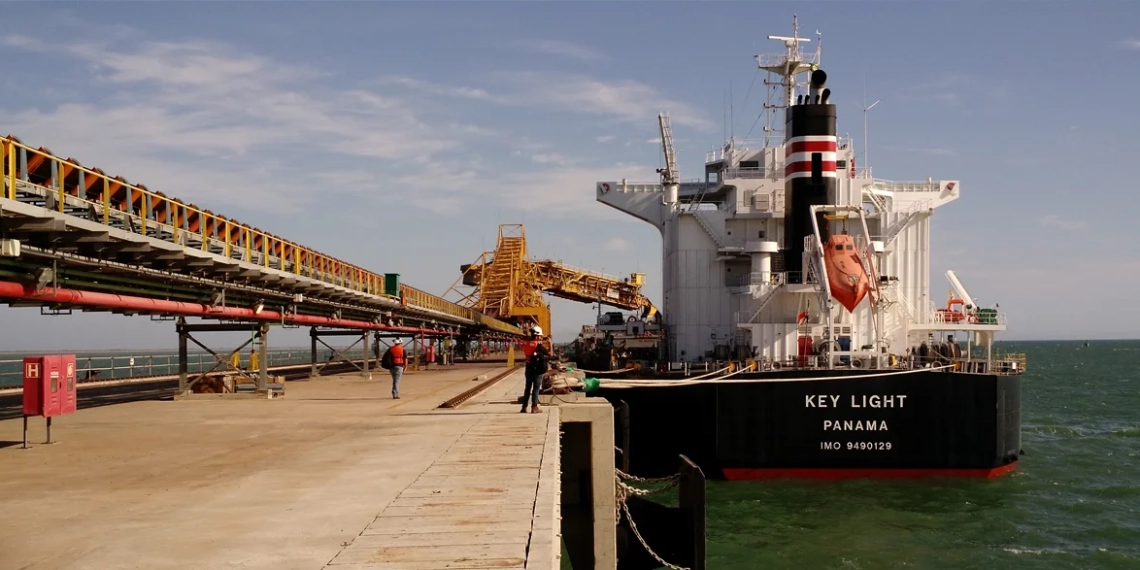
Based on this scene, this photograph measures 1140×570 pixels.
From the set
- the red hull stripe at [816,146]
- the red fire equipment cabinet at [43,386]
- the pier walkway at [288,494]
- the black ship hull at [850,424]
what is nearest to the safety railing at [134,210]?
the red fire equipment cabinet at [43,386]

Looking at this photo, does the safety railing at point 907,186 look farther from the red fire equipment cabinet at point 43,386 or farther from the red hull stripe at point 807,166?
the red fire equipment cabinet at point 43,386

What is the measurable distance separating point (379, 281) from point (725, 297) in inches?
783

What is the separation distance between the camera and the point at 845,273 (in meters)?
27.3

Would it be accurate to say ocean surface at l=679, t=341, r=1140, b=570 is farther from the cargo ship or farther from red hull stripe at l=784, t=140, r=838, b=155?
red hull stripe at l=784, t=140, r=838, b=155

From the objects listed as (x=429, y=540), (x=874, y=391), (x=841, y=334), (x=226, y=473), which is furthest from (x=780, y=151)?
(x=429, y=540)

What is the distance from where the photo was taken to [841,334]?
1105 inches

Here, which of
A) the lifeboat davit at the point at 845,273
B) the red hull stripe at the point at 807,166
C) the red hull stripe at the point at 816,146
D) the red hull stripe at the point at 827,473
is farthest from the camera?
the red hull stripe at the point at 816,146

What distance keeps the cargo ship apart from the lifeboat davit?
48 mm

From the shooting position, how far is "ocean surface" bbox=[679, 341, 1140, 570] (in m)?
19.3

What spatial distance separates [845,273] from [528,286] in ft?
170

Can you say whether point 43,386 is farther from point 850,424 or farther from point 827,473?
point 850,424

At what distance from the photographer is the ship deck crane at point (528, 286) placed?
70.4 meters

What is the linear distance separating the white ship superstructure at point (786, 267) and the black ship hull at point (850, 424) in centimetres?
146

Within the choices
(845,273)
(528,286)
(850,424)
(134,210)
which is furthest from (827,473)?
(528,286)
